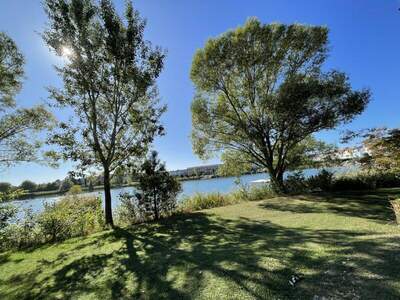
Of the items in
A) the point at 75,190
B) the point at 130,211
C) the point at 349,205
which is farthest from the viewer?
the point at 75,190

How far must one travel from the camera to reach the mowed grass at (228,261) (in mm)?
3557

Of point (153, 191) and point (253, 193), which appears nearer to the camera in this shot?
point (153, 191)

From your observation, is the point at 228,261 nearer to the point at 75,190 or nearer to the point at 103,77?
the point at 103,77

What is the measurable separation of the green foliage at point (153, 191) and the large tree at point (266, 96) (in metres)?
6.27

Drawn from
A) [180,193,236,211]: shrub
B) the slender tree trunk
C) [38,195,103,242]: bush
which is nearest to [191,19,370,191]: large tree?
the slender tree trunk

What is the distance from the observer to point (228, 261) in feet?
15.7

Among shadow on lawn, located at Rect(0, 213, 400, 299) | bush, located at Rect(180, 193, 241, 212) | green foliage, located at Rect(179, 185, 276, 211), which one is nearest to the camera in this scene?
shadow on lawn, located at Rect(0, 213, 400, 299)

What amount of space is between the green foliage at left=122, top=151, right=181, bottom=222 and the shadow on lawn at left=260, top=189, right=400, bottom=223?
13.6ft

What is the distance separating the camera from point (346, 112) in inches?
589

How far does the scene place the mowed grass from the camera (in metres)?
3.56

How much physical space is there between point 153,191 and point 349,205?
7.49 meters

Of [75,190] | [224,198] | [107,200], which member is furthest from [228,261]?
[75,190]

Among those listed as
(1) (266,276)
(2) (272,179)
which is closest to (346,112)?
(2) (272,179)

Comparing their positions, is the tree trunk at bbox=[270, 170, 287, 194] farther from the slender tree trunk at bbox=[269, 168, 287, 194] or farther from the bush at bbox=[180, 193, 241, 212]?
the bush at bbox=[180, 193, 241, 212]
